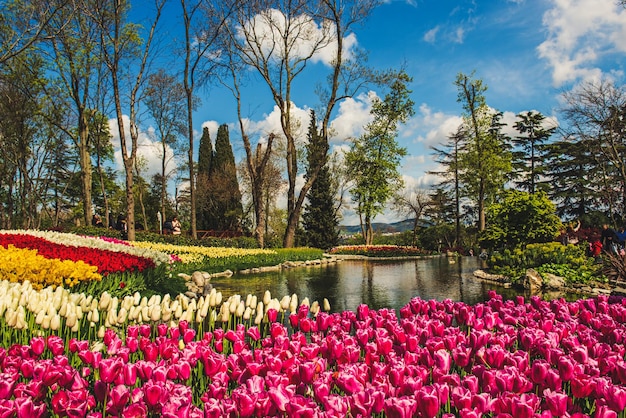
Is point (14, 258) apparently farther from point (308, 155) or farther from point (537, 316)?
A: point (308, 155)

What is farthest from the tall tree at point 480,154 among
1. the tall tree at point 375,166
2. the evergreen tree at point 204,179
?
the evergreen tree at point 204,179

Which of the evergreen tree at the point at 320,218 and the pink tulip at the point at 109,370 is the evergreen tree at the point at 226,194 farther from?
the pink tulip at the point at 109,370

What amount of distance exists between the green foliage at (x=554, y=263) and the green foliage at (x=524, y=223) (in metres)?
1.52

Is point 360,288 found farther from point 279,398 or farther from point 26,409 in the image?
point 26,409

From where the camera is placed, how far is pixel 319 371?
232 centimetres

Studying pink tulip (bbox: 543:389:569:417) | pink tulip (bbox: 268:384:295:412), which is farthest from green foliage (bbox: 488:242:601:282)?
pink tulip (bbox: 268:384:295:412)

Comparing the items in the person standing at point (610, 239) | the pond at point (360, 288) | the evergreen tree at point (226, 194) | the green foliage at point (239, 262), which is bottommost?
the pond at point (360, 288)

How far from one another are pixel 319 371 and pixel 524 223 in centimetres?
1163

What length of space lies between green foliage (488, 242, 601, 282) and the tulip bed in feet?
20.6

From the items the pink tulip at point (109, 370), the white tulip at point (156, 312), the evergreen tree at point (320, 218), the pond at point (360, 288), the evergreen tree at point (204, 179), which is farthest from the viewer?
the evergreen tree at point (204, 179)

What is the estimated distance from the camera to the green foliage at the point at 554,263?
31.3 feet

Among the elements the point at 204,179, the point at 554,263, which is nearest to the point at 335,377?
the point at 554,263

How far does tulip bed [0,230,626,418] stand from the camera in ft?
5.65

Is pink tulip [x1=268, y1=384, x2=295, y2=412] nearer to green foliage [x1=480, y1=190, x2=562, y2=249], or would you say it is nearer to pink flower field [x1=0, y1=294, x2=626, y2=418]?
pink flower field [x1=0, y1=294, x2=626, y2=418]
